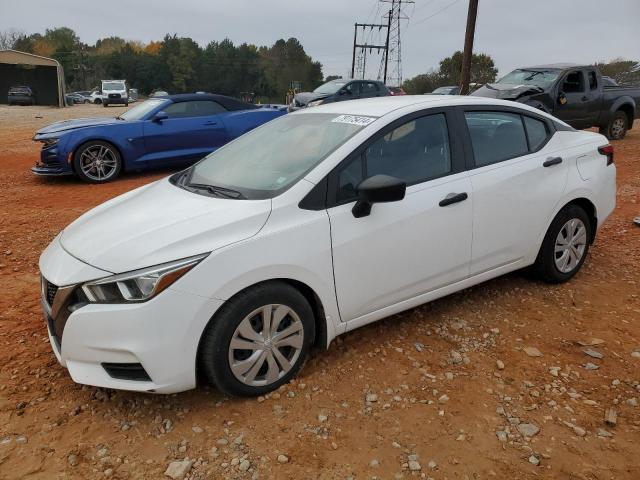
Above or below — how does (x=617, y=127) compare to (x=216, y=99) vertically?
below

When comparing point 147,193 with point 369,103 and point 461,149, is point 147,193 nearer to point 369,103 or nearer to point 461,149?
point 369,103

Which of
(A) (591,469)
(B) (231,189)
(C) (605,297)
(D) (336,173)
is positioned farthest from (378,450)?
(C) (605,297)

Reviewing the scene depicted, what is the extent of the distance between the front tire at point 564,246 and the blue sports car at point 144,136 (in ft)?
21.6

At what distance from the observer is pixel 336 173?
2.91 meters

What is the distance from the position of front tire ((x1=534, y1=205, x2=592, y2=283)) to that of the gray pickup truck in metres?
7.04

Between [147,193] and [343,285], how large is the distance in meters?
1.51

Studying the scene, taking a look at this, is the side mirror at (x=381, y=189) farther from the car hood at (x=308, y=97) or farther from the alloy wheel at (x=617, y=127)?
the car hood at (x=308, y=97)

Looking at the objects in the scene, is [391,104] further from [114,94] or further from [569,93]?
[114,94]

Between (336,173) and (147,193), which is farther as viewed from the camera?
(147,193)

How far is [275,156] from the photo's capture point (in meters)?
3.34

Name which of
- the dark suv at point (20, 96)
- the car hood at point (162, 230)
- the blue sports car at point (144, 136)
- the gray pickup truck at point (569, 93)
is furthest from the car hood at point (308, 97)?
the dark suv at point (20, 96)

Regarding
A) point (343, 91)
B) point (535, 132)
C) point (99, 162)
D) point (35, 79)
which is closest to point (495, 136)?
point (535, 132)

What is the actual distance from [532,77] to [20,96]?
37941mm

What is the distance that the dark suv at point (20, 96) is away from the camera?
123ft
